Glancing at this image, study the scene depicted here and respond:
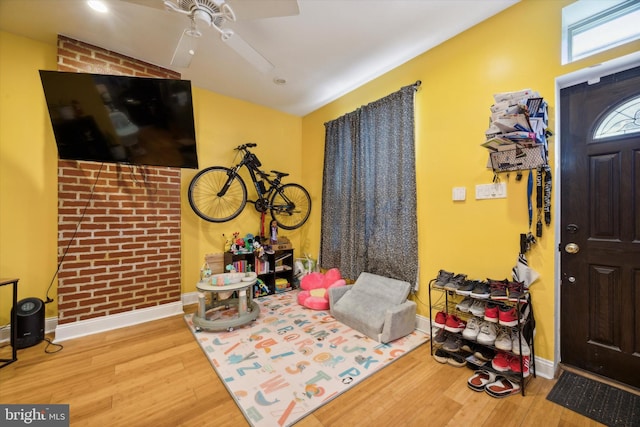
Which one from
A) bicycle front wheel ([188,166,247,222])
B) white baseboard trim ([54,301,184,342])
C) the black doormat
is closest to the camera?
the black doormat

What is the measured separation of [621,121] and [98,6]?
12.8 ft

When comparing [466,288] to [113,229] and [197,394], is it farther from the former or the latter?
[113,229]

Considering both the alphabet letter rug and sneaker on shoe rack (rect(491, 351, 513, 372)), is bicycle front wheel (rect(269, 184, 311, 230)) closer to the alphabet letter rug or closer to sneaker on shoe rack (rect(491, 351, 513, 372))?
the alphabet letter rug

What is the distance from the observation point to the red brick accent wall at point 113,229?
243 cm

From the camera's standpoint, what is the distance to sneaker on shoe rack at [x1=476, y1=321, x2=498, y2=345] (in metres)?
1.84

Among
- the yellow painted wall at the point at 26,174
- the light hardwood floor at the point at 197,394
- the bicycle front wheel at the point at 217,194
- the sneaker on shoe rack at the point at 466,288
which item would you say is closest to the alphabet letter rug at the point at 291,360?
the light hardwood floor at the point at 197,394

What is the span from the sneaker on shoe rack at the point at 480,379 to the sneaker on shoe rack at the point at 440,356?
0.22m

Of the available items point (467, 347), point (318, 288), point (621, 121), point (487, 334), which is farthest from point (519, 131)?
point (318, 288)

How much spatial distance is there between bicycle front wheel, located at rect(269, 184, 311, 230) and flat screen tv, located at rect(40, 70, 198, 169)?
1622 millimetres

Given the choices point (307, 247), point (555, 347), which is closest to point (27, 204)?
point (307, 247)

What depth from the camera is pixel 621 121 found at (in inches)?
66.4

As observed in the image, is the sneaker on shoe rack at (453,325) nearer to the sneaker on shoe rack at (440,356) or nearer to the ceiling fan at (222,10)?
the sneaker on shoe rack at (440,356)

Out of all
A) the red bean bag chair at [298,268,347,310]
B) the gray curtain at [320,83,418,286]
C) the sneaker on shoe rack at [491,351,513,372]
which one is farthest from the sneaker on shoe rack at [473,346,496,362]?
the red bean bag chair at [298,268,347,310]

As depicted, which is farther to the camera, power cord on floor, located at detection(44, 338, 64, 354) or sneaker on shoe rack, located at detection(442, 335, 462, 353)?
power cord on floor, located at detection(44, 338, 64, 354)
